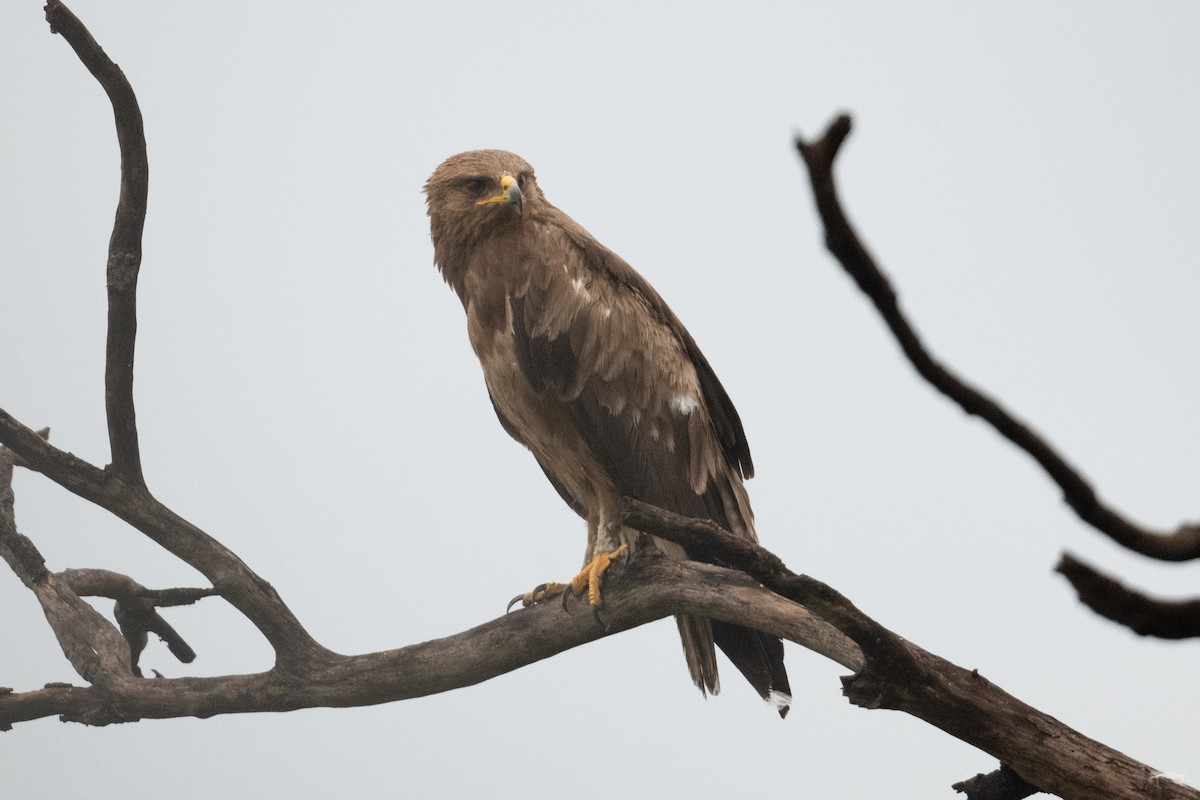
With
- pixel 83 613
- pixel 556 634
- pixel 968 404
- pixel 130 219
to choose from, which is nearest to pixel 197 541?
pixel 83 613

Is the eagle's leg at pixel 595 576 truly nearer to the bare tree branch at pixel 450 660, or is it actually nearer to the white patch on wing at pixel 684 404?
the bare tree branch at pixel 450 660

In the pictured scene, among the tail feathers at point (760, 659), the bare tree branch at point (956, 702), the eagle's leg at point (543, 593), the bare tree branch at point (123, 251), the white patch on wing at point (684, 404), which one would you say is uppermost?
the bare tree branch at point (123, 251)

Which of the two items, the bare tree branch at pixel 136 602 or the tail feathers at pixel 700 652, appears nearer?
the tail feathers at pixel 700 652

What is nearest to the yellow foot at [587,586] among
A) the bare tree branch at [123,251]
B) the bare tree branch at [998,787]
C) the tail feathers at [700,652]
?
the tail feathers at [700,652]

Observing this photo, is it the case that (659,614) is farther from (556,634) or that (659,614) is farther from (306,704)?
(306,704)

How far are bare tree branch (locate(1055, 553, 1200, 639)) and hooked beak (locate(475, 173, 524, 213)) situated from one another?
9.92ft

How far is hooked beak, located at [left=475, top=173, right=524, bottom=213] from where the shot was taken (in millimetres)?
3828

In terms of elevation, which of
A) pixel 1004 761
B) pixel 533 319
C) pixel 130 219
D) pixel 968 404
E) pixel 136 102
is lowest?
pixel 1004 761

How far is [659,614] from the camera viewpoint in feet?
11.4

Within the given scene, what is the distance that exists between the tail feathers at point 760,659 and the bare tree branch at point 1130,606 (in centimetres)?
272

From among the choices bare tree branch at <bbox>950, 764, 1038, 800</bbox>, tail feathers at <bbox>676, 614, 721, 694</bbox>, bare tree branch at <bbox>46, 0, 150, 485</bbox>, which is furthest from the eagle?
bare tree branch at <bbox>950, 764, 1038, 800</bbox>

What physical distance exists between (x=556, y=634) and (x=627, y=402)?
865 millimetres

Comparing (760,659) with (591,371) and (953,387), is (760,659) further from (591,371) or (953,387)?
(953,387)

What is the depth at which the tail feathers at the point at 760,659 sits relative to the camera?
377 cm
